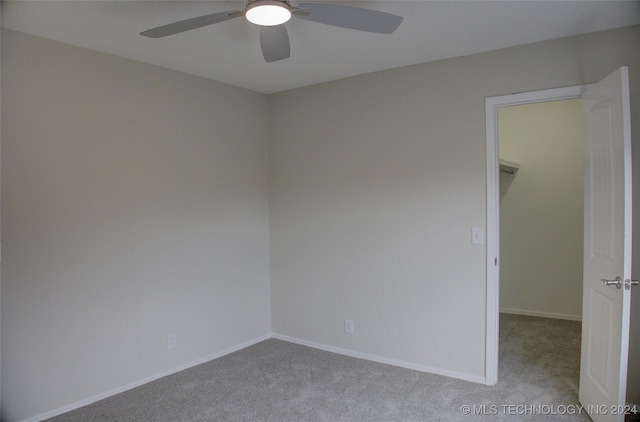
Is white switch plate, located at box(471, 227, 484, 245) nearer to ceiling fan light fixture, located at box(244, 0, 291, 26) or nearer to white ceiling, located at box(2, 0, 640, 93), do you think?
white ceiling, located at box(2, 0, 640, 93)

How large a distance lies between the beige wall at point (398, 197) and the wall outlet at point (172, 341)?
1.09 meters

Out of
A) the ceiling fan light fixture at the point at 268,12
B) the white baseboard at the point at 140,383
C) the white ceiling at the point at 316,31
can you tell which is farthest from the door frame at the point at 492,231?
the white baseboard at the point at 140,383

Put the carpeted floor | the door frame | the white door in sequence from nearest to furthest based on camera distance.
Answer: the white door < the carpeted floor < the door frame

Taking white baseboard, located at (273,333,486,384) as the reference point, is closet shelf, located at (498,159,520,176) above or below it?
above

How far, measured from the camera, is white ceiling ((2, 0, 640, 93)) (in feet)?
7.57

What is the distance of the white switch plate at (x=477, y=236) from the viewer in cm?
310

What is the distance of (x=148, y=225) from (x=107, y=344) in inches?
33.9

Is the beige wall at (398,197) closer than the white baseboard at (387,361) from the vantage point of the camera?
Yes

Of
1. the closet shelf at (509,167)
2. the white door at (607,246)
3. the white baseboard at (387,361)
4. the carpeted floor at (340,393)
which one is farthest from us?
the closet shelf at (509,167)

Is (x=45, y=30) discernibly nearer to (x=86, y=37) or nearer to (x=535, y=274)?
(x=86, y=37)

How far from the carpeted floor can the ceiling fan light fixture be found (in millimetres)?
2222

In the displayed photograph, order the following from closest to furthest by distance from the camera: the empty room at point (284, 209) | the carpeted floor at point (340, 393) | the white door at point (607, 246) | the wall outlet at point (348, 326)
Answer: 1. the white door at point (607, 246)
2. the empty room at point (284, 209)
3. the carpeted floor at point (340, 393)
4. the wall outlet at point (348, 326)

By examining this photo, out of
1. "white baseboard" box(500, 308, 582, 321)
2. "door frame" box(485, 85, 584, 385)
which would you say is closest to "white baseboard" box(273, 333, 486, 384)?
"door frame" box(485, 85, 584, 385)

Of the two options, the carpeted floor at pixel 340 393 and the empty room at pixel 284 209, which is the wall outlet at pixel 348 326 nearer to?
the empty room at pixel 284 209
